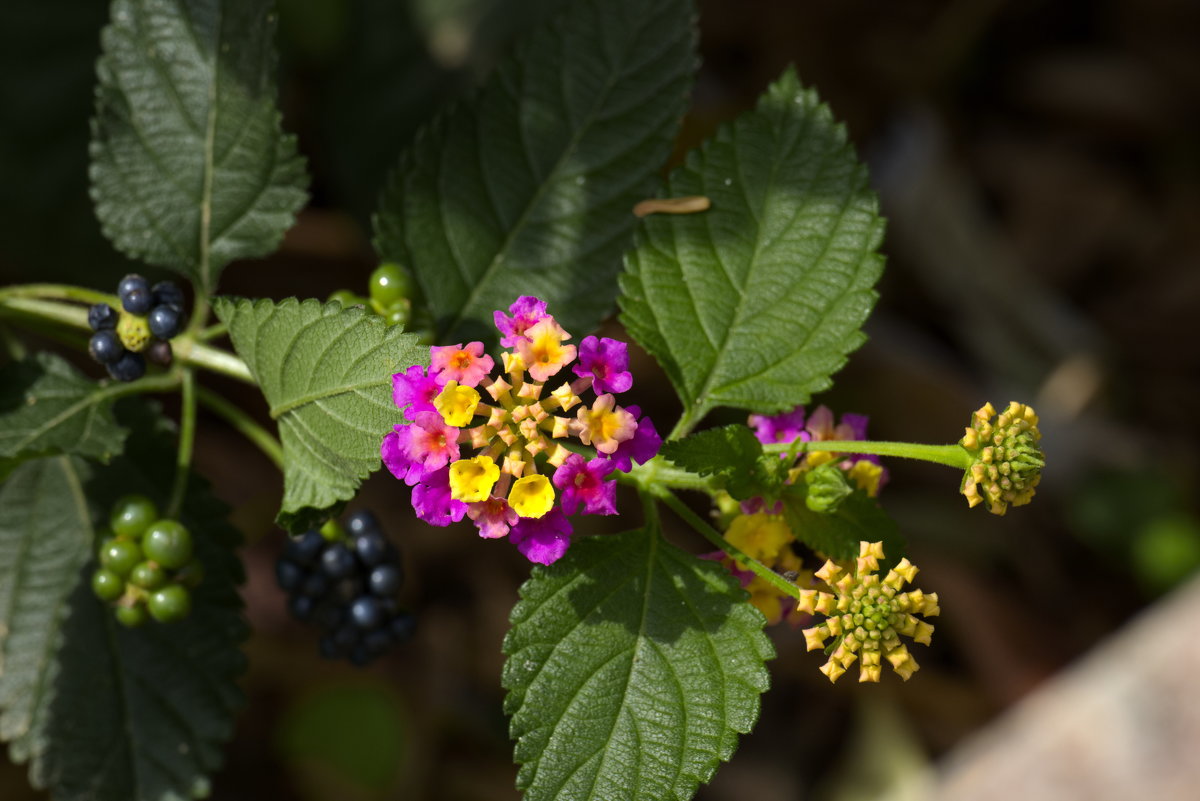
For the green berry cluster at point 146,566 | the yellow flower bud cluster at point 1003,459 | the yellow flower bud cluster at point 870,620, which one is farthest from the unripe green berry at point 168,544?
the yellow flower bud cluster at point 1003,459

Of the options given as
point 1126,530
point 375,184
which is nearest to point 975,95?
point 1126,530

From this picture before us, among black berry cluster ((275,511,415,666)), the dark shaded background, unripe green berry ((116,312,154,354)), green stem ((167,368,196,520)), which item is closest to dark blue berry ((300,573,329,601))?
black berry cluster ((275,511,415,666))

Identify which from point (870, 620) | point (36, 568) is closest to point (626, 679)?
point (870, 620)

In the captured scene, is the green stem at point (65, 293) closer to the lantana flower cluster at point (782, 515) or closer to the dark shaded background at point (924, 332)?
the lantana flower cluster at point (782, 515)

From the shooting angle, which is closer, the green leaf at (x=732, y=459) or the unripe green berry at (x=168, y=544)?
the green leaf at (x=732, y=459)

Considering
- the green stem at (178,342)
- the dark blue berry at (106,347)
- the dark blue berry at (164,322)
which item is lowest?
the green stem at (178,342)

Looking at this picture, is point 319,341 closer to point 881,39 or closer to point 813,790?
point 813,790

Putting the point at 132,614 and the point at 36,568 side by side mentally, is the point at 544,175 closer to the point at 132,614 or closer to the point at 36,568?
the point at 132,614
